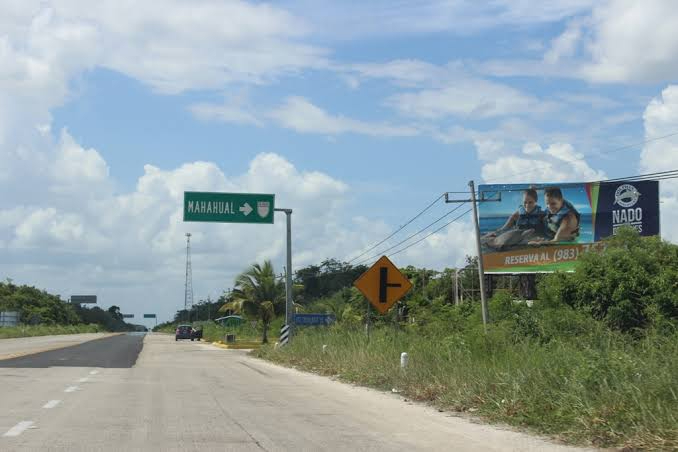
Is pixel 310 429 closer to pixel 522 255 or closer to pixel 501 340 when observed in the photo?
pixel 501 340

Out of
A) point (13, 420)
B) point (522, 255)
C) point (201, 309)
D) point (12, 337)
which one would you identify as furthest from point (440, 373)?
point (201, 309)

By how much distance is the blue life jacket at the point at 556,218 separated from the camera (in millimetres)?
44938

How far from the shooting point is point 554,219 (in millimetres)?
45281

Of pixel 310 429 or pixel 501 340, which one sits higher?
pixel 501 340

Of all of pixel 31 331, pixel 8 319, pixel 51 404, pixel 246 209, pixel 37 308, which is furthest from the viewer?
pixel 37 308

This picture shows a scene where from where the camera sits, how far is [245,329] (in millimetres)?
77000

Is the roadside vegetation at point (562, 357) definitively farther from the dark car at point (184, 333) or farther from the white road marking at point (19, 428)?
the dark car at point (184, 333)

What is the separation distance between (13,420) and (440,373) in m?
8.16

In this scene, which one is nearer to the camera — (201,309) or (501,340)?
(501,340)

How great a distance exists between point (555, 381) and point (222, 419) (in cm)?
521

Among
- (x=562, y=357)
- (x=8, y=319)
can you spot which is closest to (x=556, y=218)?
(x=562, y=357)

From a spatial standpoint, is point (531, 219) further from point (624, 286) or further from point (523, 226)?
point (624, 286)

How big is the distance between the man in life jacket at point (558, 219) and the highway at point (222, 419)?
2758cm

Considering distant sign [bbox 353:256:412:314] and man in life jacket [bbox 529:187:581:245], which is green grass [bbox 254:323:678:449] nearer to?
distant sign [bbox 353:256:412:314]
